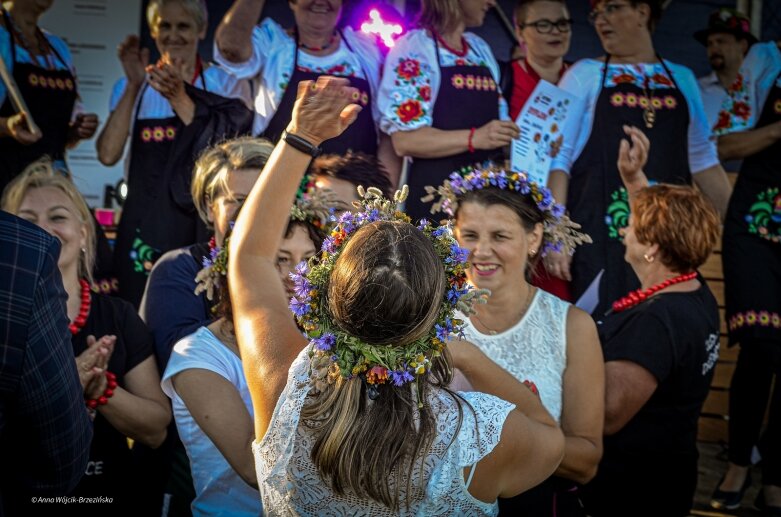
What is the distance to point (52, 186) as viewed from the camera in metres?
2.87

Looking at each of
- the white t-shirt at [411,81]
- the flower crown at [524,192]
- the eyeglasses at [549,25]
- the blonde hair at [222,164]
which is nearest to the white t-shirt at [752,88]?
the eyeglasses at [549,25]

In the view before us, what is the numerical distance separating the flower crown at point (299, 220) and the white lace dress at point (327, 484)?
0.83 meters

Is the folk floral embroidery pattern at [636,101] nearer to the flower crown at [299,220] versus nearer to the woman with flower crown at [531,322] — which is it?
the woman with flower crown at [531,322]

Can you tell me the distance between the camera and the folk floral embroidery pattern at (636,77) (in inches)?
161

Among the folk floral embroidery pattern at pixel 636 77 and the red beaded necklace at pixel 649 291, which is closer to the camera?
the red beaded necklace at pixel 649 291

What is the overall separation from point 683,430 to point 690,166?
5.85 feet

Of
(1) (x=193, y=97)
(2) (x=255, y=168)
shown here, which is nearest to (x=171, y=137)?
(1) (x=193, y=97)

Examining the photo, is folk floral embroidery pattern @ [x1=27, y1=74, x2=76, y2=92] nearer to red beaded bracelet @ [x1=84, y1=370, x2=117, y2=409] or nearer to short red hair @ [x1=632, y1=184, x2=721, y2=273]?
red beaded bracelet @ [x1=84, y1=370, x2=117, y2=409]

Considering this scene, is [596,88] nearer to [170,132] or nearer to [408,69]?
[408,69]

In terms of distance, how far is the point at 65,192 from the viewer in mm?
2873

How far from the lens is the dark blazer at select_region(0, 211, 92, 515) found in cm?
149

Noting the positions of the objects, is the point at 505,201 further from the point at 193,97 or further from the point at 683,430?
the point at 193,97

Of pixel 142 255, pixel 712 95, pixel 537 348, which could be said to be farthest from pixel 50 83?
pixel 712 95

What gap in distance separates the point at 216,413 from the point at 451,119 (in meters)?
2.12
